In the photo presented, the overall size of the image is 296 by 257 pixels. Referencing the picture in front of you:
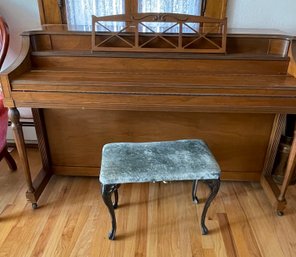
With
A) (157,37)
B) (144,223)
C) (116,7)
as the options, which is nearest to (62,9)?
(116,7)

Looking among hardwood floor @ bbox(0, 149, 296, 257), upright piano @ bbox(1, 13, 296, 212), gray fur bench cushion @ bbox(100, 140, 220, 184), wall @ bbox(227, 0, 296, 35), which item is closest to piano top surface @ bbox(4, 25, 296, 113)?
upright piano @ bbox(1, 13, 296, 212)

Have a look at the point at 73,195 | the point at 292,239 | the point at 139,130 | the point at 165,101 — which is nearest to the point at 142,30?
the point at 165,101

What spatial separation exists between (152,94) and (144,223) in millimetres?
739

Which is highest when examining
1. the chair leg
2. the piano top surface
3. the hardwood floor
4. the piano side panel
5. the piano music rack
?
the piano music rack

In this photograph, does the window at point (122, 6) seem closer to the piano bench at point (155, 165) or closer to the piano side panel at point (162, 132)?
the piano side panel at point (162, 132)

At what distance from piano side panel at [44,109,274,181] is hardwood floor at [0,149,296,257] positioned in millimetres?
186

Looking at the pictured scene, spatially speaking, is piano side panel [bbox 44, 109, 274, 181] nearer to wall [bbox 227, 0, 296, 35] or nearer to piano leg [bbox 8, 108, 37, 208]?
piano leg [bbox 8, 108, 37, 208]

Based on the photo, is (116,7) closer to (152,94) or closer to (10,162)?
(152,94)

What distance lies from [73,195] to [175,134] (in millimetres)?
759

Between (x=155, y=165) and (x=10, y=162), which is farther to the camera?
(x=10, y=162)

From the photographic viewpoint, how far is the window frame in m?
1.72

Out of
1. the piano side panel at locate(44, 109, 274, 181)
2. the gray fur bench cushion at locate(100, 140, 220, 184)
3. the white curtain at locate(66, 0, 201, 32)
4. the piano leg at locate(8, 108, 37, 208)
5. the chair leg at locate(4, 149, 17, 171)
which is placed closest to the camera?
the gray fur bench cushion at locate(100, 140, 220, 184)

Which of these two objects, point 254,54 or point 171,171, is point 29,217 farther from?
point 254,54

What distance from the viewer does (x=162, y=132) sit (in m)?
1.68
